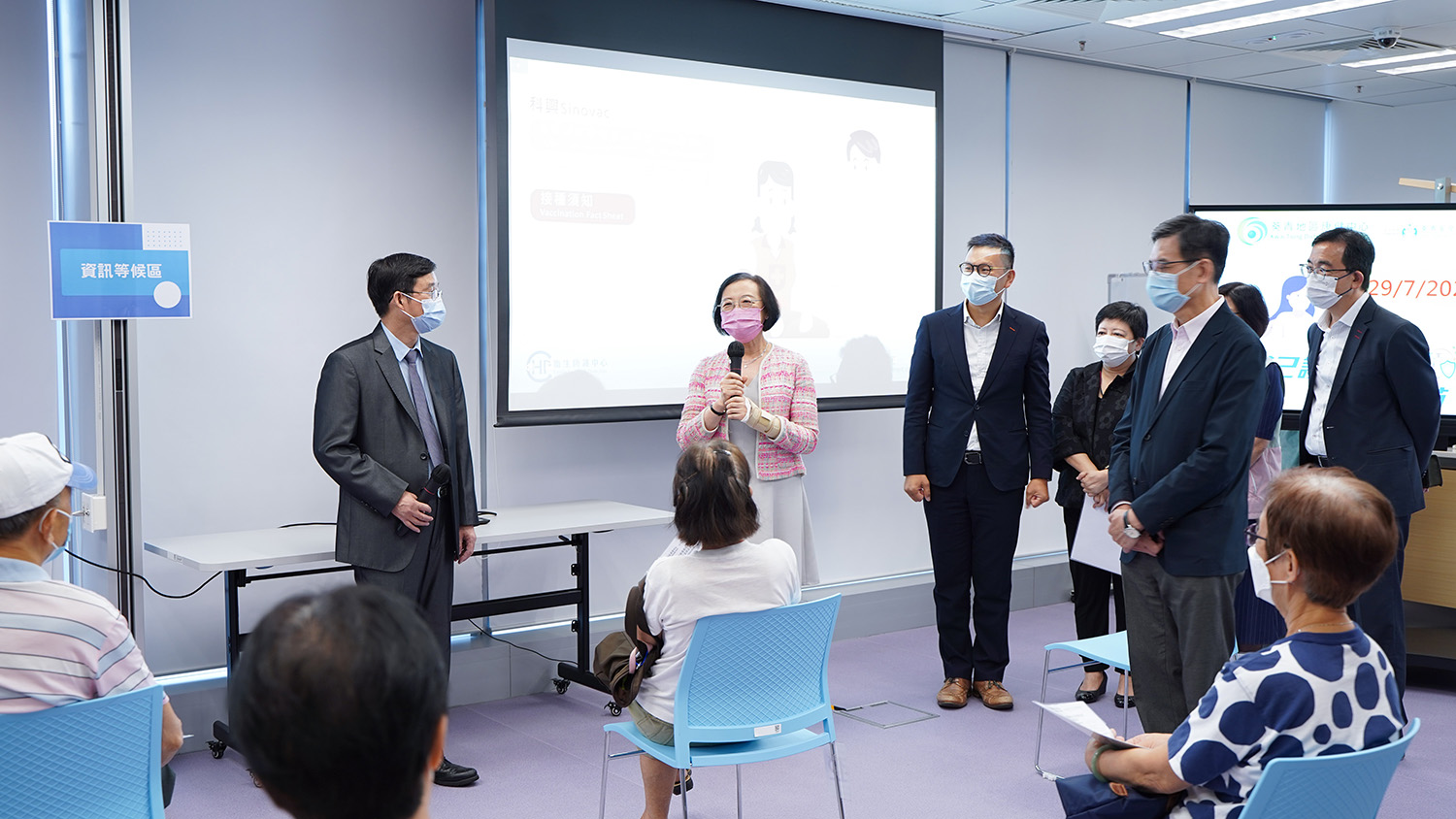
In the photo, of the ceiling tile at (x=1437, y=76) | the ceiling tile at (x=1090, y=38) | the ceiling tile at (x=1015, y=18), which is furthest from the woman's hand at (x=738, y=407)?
the ceiling tile at (x=1437, y=76)

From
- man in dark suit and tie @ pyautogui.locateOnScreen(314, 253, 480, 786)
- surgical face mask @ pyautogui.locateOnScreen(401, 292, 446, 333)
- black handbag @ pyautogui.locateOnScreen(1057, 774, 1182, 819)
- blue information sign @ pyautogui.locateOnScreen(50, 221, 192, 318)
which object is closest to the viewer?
black handbag @ pyautogui.locateOnScreen(1057, 774, 1182, 819)

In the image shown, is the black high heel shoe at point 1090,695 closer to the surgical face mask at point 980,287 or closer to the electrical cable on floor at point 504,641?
the surgical face mask at point 980,287

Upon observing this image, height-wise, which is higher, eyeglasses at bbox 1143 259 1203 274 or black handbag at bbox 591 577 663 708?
eyeglasses at bbox 1143 259 1203 274

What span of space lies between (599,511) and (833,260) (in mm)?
1660

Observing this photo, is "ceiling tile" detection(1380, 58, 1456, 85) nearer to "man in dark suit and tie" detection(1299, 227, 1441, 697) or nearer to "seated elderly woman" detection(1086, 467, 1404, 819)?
"man in dark suit and tie" detection(1299, 227, 1441, 697)

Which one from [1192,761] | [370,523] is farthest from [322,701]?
[370,523]

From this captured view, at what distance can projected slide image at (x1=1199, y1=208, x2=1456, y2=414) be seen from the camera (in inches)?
201

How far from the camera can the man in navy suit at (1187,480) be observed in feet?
9.30

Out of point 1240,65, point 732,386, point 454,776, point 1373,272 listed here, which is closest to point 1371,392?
point 1373,272

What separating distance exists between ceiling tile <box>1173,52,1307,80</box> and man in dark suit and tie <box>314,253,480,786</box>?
15.6 feet

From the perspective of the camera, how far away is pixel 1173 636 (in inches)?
116

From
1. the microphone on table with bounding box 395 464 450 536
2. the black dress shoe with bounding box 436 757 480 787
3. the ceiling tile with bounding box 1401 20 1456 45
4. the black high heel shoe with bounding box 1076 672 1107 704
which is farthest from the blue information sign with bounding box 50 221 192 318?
the ceiling tile with bounding box 1401 20 1456 45

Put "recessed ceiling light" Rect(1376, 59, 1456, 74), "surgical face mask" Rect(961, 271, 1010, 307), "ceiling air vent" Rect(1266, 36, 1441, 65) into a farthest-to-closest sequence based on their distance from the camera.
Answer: "recessed ceiling light" Rect(1376, 59, 1456, 74) → "ceiling air vent" Rect(1266, 36, 1441, 65) → "surgical face mask" Rect(961, 271, 1010, 307)

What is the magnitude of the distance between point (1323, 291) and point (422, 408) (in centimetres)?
284
